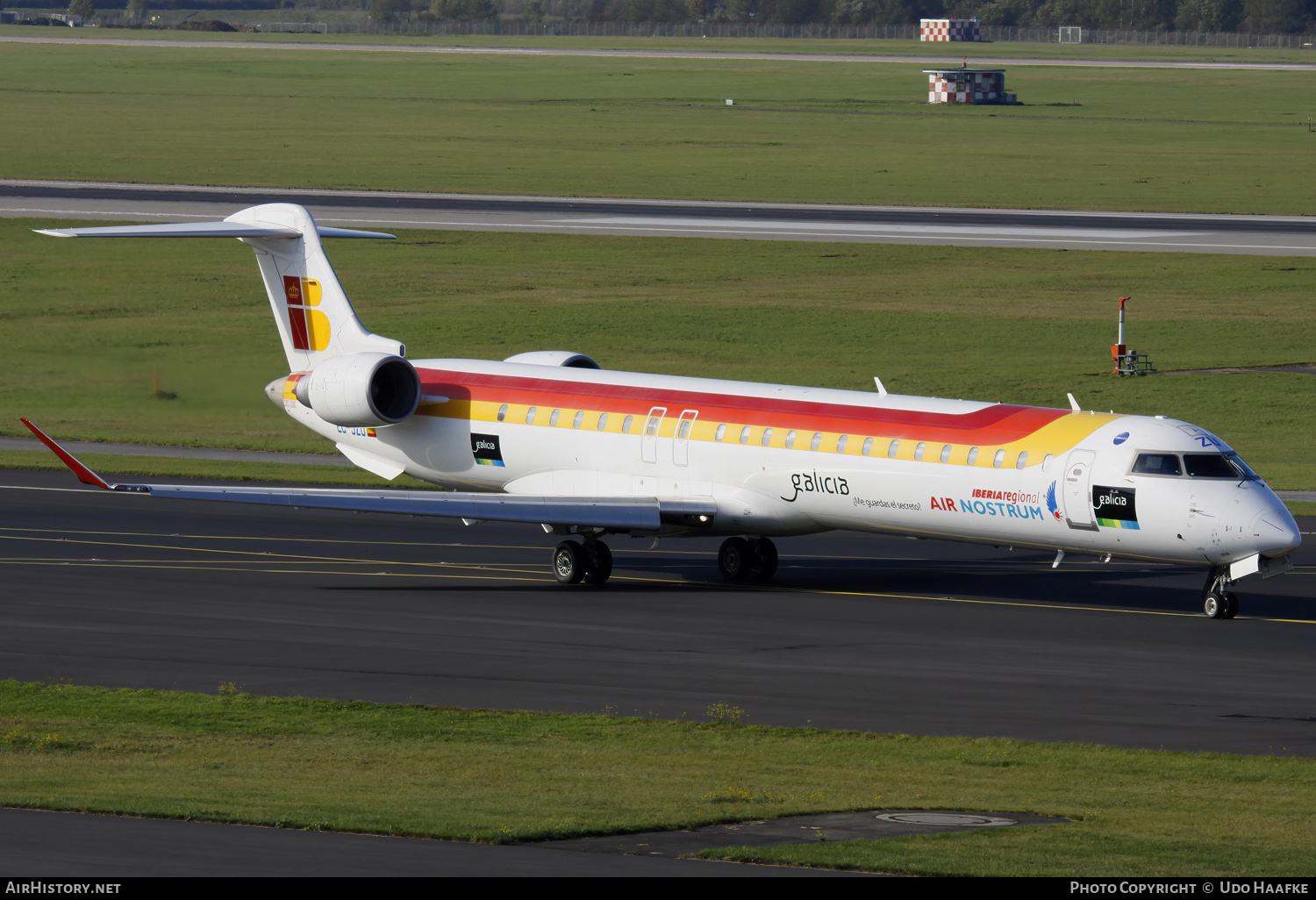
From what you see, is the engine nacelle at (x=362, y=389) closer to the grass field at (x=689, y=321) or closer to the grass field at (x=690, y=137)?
the grass field at (x=689, y=321)

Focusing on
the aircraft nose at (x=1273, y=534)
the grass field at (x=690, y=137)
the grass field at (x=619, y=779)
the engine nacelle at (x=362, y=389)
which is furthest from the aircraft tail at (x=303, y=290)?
the grass field at (x=690, y=137)

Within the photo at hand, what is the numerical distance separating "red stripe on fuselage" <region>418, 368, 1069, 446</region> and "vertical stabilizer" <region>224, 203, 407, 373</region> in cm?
287

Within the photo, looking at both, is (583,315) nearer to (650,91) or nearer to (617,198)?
(617,198)

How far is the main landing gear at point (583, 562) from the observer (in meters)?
36.8

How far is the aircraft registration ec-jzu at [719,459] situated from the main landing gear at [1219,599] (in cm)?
3

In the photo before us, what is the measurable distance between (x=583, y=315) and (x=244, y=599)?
39442 mm

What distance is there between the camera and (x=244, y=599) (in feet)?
113

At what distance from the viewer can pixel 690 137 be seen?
138m

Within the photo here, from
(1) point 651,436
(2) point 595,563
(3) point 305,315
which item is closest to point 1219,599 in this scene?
(1) point 651,436

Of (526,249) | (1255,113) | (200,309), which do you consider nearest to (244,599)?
(200,309)

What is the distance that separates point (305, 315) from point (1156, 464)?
1981 centimetres

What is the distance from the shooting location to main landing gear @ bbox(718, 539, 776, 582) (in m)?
37.5

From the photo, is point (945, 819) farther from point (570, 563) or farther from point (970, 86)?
point (970, 86)

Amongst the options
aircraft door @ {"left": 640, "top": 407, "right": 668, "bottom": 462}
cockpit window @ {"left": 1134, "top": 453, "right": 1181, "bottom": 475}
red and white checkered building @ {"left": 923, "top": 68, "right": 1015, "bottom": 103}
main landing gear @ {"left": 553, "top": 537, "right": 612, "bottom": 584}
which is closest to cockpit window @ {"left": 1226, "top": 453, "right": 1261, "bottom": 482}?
cockpit window @ {"left": 1134, "top": 453, "right": 1181, "bottom": 475}
